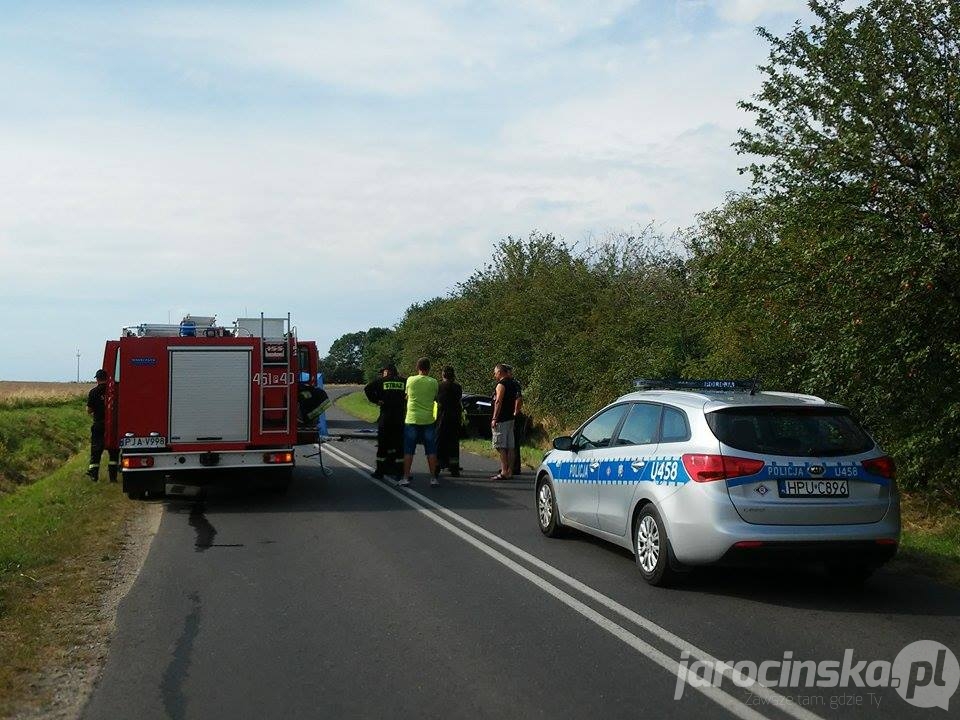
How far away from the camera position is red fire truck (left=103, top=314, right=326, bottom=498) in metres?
13.6

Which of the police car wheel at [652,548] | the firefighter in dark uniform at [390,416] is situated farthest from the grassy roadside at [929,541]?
the firefighter in dark uniform at [390,416]

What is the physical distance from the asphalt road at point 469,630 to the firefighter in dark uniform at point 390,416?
5.19 meters

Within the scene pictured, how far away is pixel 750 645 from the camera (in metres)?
6.36

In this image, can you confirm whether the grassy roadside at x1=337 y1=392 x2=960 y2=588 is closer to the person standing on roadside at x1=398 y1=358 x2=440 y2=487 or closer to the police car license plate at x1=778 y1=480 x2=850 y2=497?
the police car license plate at x1=778 y1=480 x2=850 y2=497

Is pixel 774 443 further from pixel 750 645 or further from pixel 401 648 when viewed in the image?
pixel 401 648

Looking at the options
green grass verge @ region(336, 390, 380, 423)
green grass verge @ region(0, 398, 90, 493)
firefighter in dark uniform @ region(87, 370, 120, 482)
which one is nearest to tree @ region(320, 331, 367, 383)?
green grass verge @ region(336, 390, 380, 423)

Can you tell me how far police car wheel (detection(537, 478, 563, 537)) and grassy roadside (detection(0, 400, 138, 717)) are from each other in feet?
14.2

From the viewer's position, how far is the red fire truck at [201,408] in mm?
13586

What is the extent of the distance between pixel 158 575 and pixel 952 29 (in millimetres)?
9942

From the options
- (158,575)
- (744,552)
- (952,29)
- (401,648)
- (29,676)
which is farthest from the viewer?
(952,29)

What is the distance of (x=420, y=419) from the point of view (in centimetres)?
1542

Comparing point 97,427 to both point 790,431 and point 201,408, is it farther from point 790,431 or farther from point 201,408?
point 790,431

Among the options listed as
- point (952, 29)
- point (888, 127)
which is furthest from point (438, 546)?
point (952, 29)

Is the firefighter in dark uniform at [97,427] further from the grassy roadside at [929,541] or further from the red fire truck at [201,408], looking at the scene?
the grassy roadside at [929,541]
